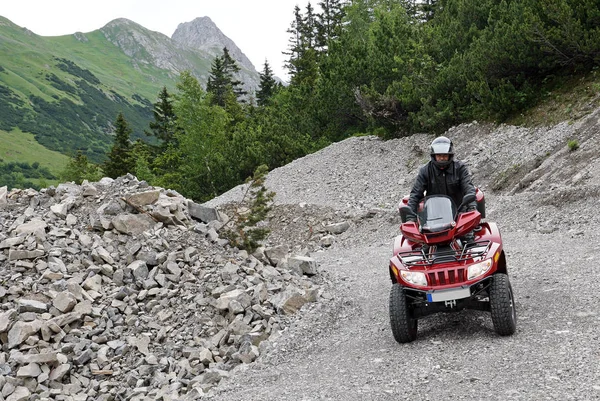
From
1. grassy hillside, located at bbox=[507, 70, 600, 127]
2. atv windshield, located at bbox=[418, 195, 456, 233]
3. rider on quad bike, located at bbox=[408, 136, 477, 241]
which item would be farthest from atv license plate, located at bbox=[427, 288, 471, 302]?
grassy hillside, located at bbox=[507, 70, 600, 127]

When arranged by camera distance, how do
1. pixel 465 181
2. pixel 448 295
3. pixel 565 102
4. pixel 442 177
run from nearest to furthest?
pixel 448 295 < pixel 465 181 < pixel 442 177 < pixel 565 102

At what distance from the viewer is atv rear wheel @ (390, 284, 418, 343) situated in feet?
23.0

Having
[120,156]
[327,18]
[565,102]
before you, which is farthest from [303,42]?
[565,102]

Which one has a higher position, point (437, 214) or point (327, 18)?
point (327, 18)

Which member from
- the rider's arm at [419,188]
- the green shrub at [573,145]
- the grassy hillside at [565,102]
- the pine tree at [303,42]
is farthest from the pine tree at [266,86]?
the rider's arm at [419,188]

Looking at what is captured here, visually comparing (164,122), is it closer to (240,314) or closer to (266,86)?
(266,86)

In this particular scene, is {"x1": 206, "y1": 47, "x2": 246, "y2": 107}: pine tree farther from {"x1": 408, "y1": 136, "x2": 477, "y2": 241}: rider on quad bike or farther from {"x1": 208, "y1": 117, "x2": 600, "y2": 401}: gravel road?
{"x1": 408, "y1": 136, "x2": 477, "y2": 241}: rider on quad bike

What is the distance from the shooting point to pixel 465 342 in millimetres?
6879

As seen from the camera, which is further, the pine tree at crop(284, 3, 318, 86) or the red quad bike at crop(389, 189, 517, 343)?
the pine tree at crop(284, 3, 318, 86)

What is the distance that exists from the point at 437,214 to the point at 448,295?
1.08 meters

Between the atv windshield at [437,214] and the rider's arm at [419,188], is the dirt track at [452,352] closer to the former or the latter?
the atv windshield at [437,214]

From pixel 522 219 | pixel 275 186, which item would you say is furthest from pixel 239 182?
pixel 522 219

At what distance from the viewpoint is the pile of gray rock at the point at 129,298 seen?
8742 mm

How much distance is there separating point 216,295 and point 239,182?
27.7 metres
